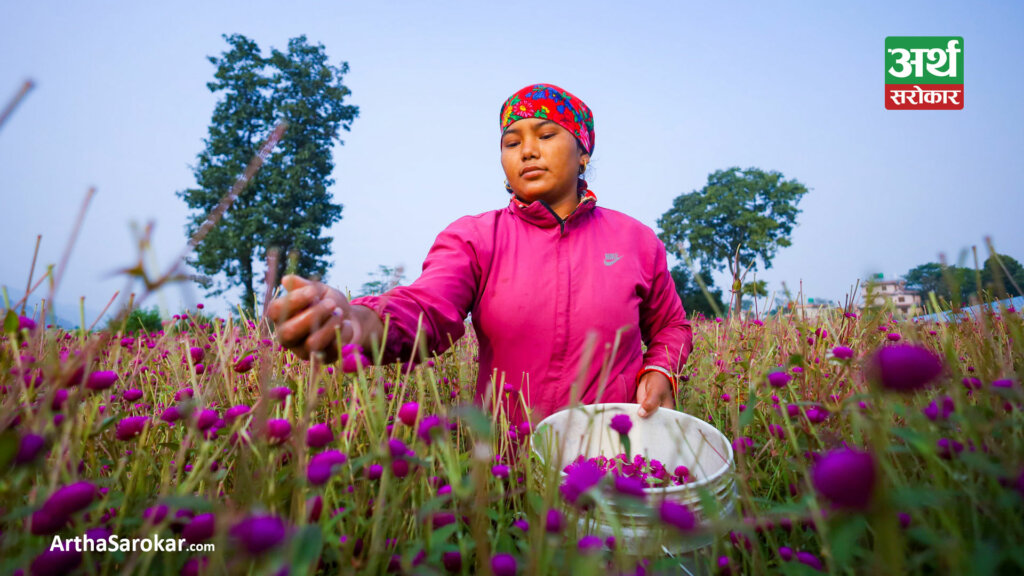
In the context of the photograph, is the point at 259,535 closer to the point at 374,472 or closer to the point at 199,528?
the point at 199,528

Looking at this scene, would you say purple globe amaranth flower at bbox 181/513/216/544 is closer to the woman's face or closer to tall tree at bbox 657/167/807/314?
the woman's face

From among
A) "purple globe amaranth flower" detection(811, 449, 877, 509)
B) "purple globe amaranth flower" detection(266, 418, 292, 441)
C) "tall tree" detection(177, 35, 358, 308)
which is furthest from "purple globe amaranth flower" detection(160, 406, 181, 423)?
"tall tree" detection(177, 35, 358, 308)

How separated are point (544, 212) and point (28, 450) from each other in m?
1.80

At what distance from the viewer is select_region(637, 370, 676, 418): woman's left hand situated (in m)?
1.93

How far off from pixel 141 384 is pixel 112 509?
1638 mm

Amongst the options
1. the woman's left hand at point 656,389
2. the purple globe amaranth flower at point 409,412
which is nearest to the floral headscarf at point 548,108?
the woman's left hand at point 656,389

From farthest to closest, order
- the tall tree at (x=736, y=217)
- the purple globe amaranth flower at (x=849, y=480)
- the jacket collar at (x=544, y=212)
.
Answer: the tall tree at (x=736, y=217), the jacket collar at (x=544, y=212), the purple globe amaranth flower at (x=849, y=480)

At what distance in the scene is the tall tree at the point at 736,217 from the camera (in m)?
31.8

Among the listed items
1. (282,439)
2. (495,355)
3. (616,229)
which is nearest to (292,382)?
(495,355)

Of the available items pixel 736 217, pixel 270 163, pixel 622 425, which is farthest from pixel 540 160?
pixel 736 217

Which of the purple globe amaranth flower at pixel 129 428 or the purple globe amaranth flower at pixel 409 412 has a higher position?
the purple globe amaranth flower at pixel 409 412

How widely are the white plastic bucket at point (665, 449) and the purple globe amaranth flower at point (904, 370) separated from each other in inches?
20.4

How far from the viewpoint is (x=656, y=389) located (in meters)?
1.93

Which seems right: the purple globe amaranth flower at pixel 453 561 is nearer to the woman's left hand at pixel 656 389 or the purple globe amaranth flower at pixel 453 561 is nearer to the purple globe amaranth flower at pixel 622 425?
the purple globe amaranth flower at pixel 622 425
